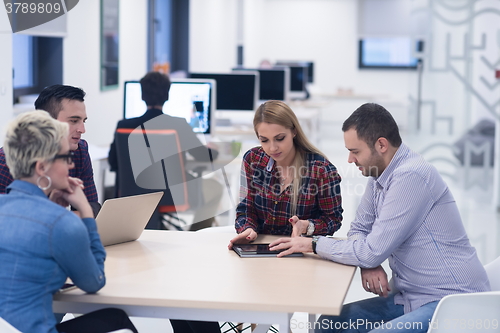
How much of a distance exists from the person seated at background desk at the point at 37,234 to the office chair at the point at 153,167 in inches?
77.8

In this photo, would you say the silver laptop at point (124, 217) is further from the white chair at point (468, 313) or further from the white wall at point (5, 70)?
the white wall at point (5, 70)

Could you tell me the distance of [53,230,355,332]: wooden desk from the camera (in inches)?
64.7

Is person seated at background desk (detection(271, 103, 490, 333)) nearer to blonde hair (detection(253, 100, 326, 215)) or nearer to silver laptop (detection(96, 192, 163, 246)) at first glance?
blonde hair (detection(253, 100, 326, 215))

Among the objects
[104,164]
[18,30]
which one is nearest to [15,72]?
[18,30]

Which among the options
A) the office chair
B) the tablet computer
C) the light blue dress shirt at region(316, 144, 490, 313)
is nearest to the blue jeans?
the light blue dress shirt at region(316, 144, 490, 313)

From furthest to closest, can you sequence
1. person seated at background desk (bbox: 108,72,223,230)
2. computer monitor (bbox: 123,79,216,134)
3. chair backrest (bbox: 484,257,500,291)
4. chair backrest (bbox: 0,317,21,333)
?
computer monitor (bbox: 123,79,216,134) → person seated at background desk (bbox: 108,72,223,230) → chair backrest (bbox: 484,257,500,291) → chair backrest (bbox: 0,317,21,333)

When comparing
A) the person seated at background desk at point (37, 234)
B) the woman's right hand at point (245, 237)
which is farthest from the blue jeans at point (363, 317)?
the person seated at background desk at point (37, 234)

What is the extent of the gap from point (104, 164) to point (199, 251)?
91.6 inches

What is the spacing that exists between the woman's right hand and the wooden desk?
0.19 ft

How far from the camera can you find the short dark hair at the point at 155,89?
4.02 meters

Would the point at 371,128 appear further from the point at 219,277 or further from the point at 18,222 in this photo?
the point at 18,222

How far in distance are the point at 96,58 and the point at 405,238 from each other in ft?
14.5

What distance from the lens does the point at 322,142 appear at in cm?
1055

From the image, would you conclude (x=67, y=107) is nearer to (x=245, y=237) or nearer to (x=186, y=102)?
(x=245, y=237)
